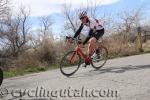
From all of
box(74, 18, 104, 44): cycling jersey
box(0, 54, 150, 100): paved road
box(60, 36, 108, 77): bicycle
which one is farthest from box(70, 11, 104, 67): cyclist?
box(0, 54, 150, 100): paved road

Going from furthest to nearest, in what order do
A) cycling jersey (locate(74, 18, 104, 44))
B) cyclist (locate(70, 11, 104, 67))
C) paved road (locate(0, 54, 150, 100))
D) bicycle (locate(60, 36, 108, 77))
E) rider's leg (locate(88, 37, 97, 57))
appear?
rider's leg (locate(88, 37, 97, 57)) → cycling jersey (locate(74, 18, 104, 44)) → cyclist (locate(70, 11, 104, 67)) → bicycle (locate(60, 36, 108, 77)) → paved road (locate(0, 54, 150, 100))

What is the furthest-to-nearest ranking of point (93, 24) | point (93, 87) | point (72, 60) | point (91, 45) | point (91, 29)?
1. point (91, 45)
2. point (91, 29)
3. point (93, 24)
4. point (72, 60)
5. point (93, 87)

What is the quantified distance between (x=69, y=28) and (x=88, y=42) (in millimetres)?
14472

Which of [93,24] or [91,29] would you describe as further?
Answer: [91,29]

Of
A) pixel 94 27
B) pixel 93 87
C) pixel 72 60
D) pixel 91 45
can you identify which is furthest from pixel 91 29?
pixel 93 87

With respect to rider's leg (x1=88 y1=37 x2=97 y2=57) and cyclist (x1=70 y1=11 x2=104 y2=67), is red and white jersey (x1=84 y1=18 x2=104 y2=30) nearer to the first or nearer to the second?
cyclist (x1=70 y1=11 x2=104 y2=67)

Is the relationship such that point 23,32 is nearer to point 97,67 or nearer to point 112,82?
point 97,67

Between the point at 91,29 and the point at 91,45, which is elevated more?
the point at 91,29

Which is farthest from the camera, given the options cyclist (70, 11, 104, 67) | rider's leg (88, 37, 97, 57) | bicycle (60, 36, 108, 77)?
rider's leg (88, 37, 97, 57)

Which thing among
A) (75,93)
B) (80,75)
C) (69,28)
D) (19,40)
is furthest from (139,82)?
(19,40)

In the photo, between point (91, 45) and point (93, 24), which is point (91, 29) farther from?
point (91, 45)

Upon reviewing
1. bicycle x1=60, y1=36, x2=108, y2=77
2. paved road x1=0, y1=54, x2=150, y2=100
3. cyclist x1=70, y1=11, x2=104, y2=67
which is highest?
cyclist x1=70, y1=11, x2=104, y2=67

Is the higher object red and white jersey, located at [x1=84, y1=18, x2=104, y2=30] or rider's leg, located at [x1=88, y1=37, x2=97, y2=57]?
red and white jersey, located at [x1=84, y1=18, x2=104, y2=30]

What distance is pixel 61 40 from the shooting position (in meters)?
19.4
